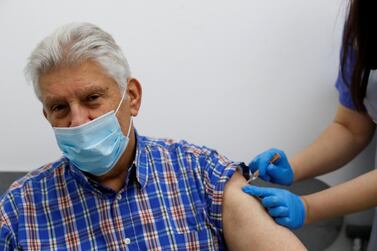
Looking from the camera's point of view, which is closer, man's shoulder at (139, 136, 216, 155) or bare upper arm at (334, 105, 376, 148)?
man's shoulder at (139, 136, 216, 155)

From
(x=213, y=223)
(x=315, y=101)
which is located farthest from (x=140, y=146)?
(x=315, y=101)

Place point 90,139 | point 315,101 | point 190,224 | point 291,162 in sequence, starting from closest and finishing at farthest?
1. point 90,139
2. point 190,224
3. point 291,162
4. point 315,101

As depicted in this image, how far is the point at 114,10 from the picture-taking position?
5.88 ft

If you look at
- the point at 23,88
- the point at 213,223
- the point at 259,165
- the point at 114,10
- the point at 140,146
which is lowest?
the point at 213,223

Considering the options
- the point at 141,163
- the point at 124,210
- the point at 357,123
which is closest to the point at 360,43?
the point at 357,123

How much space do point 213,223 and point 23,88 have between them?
1.04 metres

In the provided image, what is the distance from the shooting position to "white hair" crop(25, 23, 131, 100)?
1179 mm

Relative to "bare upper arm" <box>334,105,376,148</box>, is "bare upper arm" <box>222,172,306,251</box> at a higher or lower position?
lower

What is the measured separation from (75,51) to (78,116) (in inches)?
6.6

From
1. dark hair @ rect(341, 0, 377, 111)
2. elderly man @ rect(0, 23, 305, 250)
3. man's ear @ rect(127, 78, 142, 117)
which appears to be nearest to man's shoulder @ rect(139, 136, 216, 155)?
elderly man @ rect(0, 23, 305, 250)

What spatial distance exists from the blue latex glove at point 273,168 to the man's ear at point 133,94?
431 mm

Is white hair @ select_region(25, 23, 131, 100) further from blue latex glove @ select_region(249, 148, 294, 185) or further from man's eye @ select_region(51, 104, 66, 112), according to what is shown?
blue latex glove @ select_region(249, 148, 294, 185)

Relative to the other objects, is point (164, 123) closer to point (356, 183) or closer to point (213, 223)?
point (213, 223)

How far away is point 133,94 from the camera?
1.32 m
